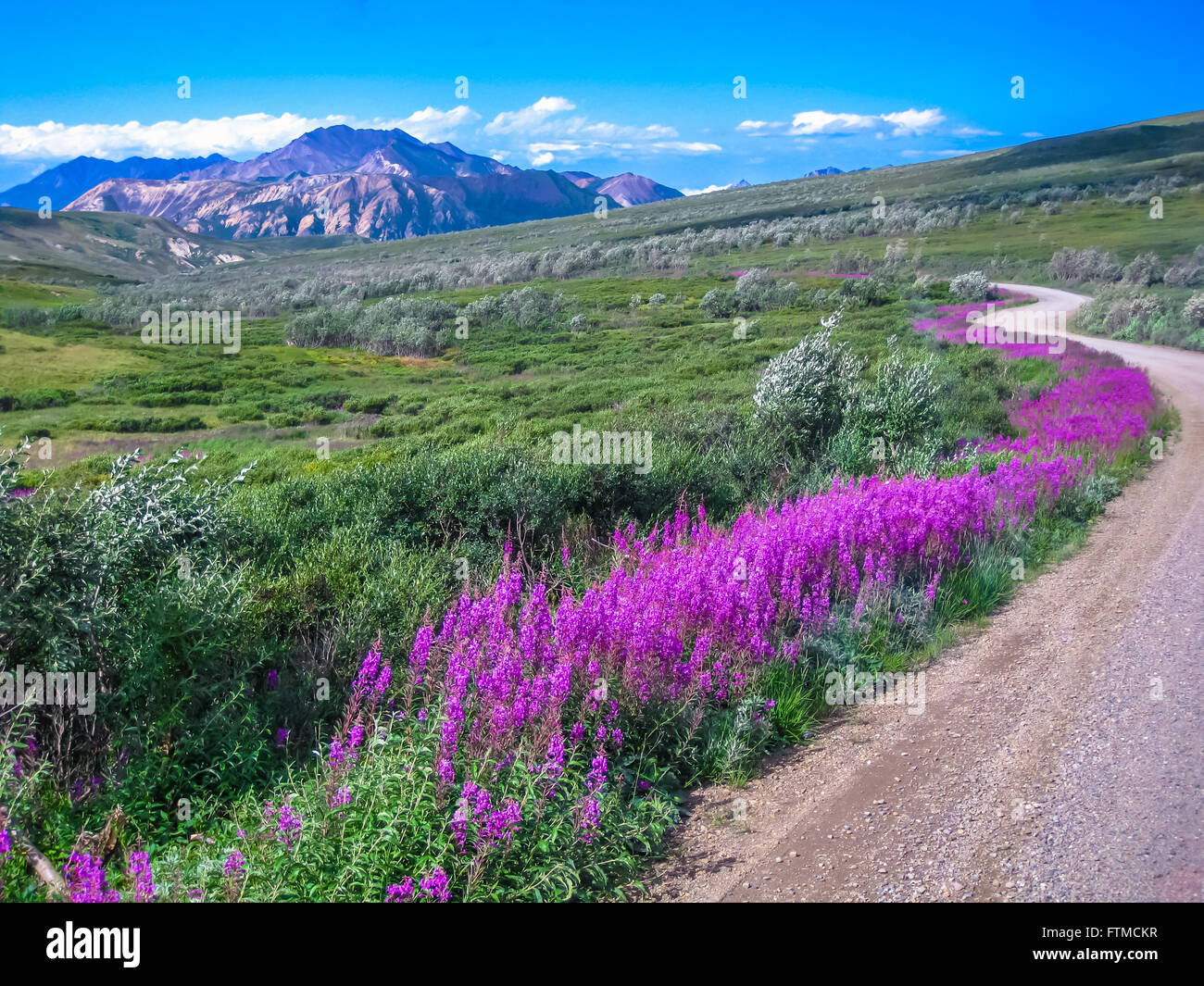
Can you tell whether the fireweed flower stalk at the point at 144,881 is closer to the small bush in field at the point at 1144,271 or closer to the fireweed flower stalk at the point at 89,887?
Answer: the fireweed flower stalk at the point at 89,887

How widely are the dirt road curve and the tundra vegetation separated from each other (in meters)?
0.34

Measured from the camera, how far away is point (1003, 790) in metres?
3.88

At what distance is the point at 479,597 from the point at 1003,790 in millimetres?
3475

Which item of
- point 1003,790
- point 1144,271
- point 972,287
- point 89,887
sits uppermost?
point 1144,271

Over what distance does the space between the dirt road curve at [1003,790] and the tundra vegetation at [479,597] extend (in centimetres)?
34

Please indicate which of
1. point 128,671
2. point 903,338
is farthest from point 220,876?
point 903,338

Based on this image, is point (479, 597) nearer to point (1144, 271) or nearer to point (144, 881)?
point (144, 881)

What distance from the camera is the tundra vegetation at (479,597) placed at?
3.22m

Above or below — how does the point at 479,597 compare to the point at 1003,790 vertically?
above

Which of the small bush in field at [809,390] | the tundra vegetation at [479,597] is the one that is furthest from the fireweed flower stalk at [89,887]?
the small bush in field at [809,390]

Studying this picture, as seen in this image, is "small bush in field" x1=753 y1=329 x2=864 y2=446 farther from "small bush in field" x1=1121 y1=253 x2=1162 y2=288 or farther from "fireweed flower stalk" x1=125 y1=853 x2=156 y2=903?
"small bush in field" x1=1121 y1=253 x2=1162 y2=288

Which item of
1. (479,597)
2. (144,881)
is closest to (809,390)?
(479,597)

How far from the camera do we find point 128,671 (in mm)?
3889
